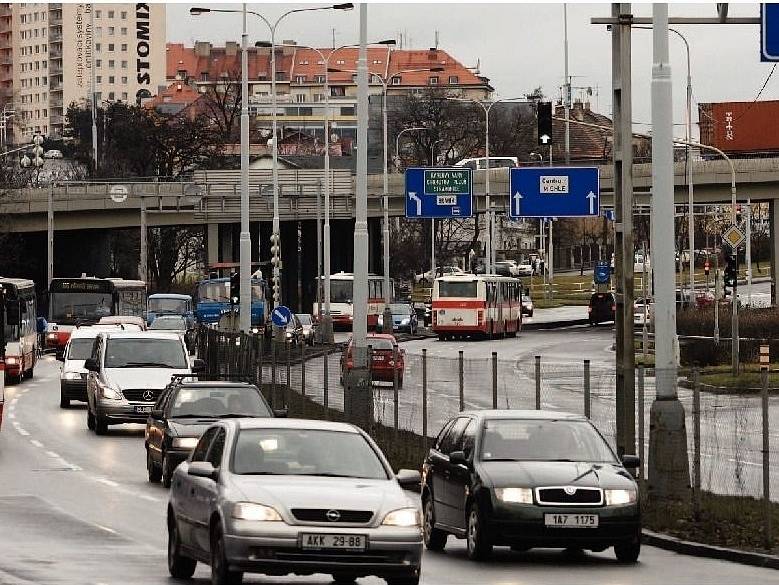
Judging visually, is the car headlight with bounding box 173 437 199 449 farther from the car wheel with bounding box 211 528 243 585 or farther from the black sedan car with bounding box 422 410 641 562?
the car wheel with bounding box 211 528 243 585

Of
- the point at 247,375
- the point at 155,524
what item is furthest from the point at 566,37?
the point at 155,524

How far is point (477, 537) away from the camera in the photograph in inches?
712

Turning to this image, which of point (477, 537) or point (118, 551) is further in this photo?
point (118, 551)

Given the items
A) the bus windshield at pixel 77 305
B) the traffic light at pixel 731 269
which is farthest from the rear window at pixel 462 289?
the traffic light at pixel 731 269

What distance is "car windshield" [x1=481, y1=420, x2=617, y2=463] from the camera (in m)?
18.7

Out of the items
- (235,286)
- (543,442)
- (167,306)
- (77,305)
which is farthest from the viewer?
(167,306)

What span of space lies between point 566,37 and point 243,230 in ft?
267

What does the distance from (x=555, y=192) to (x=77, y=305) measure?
20034mm

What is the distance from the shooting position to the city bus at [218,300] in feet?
305

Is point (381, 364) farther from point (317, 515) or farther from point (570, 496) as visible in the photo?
point (317, 515)

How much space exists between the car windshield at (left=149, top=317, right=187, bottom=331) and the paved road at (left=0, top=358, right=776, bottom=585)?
4209 centimetres

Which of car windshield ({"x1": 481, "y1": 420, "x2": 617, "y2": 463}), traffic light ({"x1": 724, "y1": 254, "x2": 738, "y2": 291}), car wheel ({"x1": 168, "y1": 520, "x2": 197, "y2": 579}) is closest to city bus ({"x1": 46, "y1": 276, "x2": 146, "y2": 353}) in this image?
traffic light ({"x1": 724, "y1": 254, "x2": 738, "y2": 291})

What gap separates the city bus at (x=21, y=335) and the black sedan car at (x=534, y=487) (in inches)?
1403

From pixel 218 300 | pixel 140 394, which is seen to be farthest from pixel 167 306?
pixel 140 394
